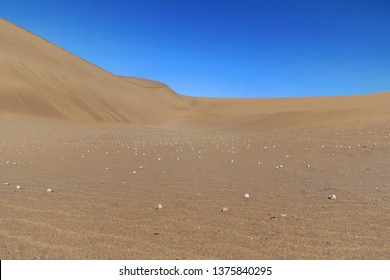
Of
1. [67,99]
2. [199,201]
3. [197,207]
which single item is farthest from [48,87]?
[197,207]

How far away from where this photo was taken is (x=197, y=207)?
582 centimetres

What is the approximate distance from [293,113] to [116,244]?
2849 cm

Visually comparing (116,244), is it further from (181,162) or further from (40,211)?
(181,162)

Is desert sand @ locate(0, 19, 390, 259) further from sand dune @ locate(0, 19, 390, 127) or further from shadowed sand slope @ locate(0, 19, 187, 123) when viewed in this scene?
shadowed sand slope @ locate(0, 19, 187, 123)

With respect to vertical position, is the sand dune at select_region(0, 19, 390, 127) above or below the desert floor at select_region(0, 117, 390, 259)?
above

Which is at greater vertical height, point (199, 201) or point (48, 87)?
point (48, 87)

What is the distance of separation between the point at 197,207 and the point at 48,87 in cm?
3252

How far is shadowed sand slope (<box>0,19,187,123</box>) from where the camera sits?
29.8 meters

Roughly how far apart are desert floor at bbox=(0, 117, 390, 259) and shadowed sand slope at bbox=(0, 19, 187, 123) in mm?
20332

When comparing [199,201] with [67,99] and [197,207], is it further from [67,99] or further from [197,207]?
[67,99]

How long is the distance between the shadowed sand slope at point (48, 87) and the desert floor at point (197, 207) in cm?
2033

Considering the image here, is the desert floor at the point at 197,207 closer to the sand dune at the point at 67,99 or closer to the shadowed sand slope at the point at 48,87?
the sand dune at the point at 67,99

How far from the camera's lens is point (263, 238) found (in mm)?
4449

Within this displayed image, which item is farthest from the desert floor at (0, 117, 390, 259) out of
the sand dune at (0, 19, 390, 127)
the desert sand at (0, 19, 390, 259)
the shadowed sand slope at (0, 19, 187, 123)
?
the shadowed sand slope at (0, 19, 187, 123)
